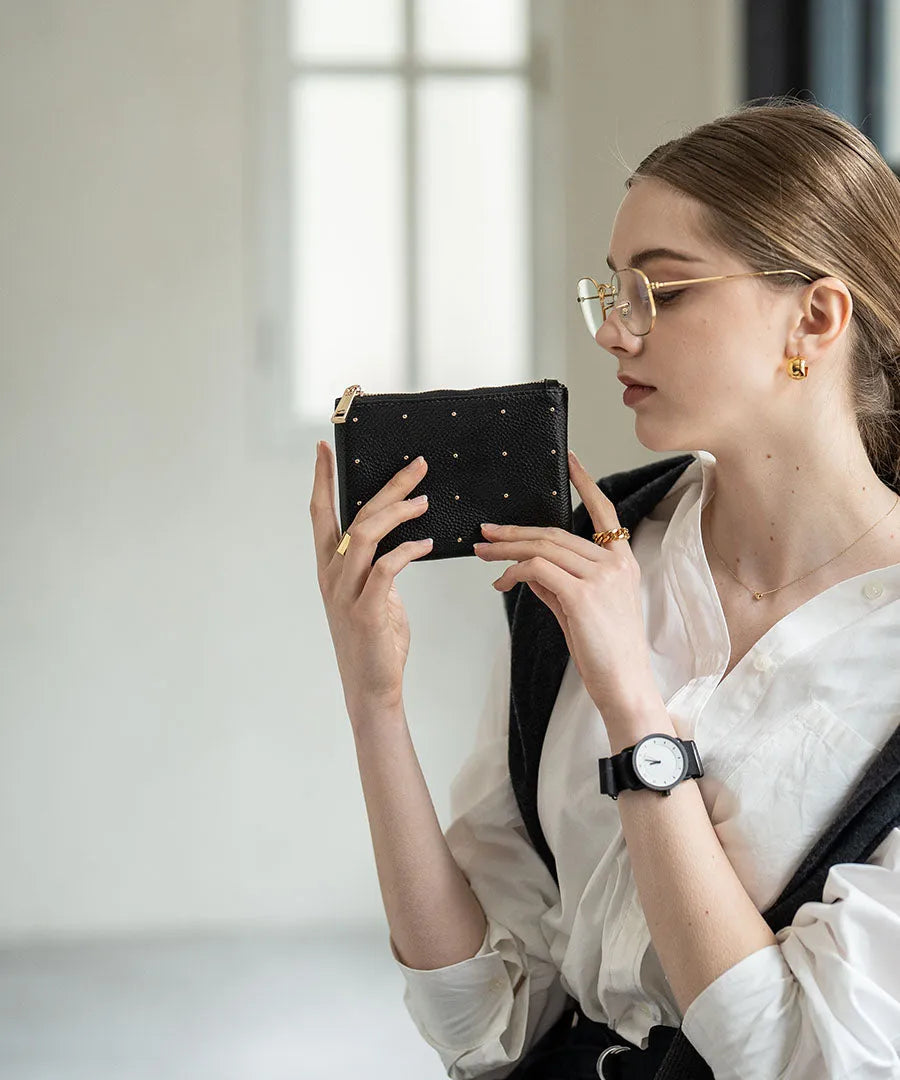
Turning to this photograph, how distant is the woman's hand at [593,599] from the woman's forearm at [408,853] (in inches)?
7.7

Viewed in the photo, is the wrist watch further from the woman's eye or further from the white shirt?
the woman's eye

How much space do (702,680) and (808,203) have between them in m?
0.43

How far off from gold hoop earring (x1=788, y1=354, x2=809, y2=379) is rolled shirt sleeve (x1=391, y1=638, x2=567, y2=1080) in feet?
1.29

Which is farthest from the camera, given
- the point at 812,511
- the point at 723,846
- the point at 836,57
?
the point at 836,57

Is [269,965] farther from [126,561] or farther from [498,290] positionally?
[498,290]

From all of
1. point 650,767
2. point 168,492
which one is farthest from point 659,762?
point 168,492

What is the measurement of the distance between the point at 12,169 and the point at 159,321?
45 cm

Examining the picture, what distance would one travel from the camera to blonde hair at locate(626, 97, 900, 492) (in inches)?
41.7

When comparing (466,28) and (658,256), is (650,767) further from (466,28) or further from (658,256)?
(466,28)

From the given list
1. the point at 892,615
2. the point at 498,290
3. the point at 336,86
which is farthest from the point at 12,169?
the point at 892,615

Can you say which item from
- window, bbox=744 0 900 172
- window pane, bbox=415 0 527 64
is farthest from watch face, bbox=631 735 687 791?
window pane, bbox=415 0 527 64

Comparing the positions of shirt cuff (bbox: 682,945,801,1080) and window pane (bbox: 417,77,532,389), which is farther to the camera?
window pane (bbox: 417,77,532,389)

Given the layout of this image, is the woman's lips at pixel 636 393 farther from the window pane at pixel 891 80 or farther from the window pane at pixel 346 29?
the window pane at pixel 346 29

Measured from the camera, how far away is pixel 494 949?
1.18 meters
